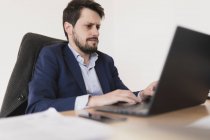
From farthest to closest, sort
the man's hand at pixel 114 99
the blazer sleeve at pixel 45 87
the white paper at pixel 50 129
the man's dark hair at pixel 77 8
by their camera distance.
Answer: the man's dark hair at pixel 77 8, the blazer sleeve at pixel 45 87, the man's hand at pixel 114 99, the white paper at pixel 50 129

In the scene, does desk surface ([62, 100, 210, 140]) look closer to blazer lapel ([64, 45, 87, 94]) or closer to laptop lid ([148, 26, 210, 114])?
laptop lid ([148, 26, 210, 114])

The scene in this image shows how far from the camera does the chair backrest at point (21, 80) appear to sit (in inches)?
50.8

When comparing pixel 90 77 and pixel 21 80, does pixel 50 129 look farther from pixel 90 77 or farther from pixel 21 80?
pixel 90 77

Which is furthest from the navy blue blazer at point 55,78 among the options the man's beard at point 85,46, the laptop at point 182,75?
the laptop at point 182,75

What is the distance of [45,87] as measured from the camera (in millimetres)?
1226

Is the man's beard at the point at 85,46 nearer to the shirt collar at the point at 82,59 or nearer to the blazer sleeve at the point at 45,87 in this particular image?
the shirt collar at the point at 82,59

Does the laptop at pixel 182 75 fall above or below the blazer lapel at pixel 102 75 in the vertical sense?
above

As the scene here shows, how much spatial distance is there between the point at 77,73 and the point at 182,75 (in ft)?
2.19

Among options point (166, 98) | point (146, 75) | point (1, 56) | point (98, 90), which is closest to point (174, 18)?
point (146, 75)

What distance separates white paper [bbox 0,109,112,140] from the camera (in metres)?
0.51

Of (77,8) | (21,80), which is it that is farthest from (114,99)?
(77,8)

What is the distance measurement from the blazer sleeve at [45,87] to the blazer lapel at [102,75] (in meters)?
0.28

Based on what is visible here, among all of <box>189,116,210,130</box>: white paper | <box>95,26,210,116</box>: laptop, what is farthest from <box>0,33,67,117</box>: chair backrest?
<box>189,116,210,130</box>: white paper

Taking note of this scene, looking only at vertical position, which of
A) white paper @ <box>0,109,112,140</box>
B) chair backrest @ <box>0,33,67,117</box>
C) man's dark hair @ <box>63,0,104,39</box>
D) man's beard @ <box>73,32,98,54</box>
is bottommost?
chair backrest @ <box>0,33,67,117</box>
